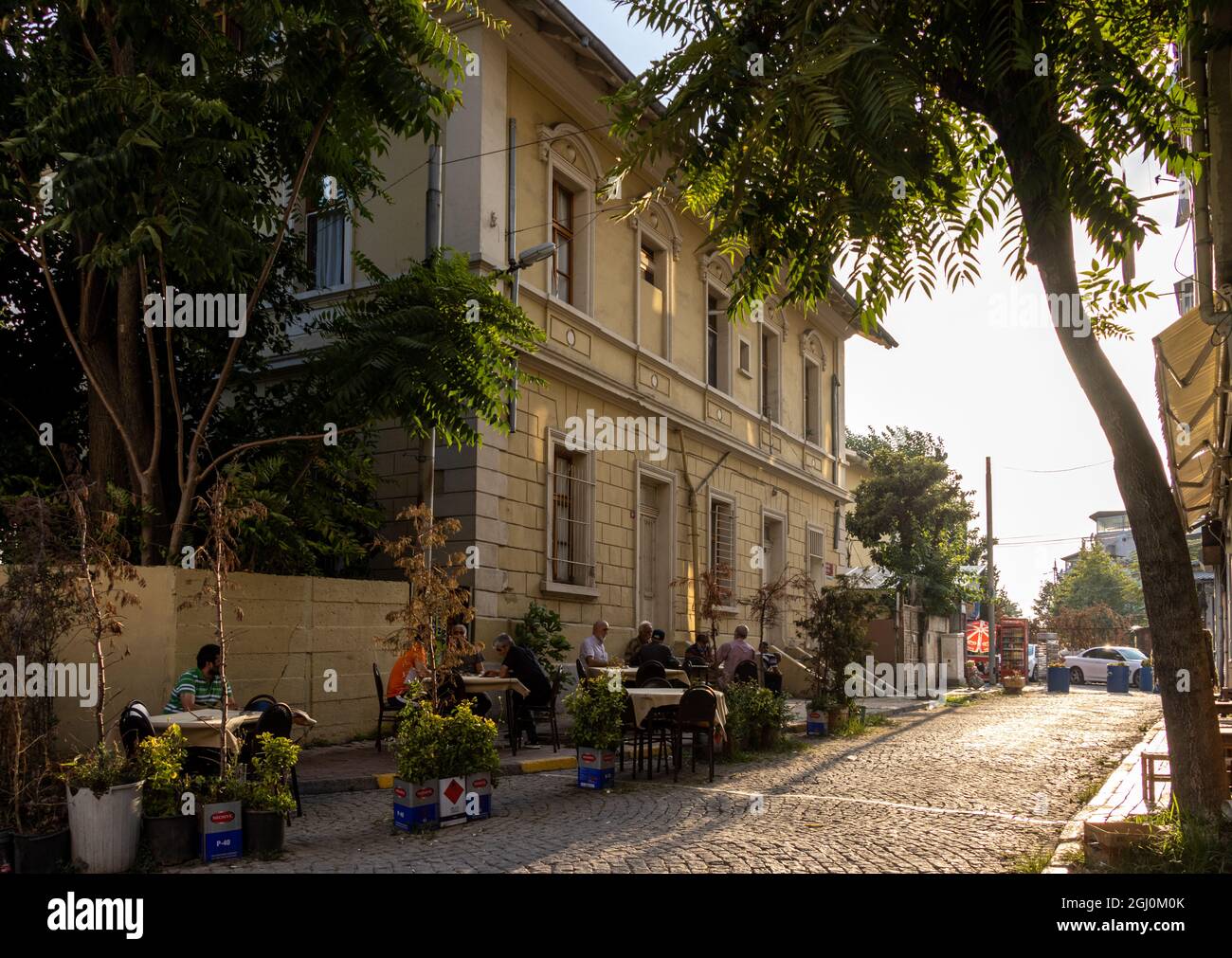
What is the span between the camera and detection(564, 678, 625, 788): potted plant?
34.1 ft

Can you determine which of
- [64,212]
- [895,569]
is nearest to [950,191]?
[64,212]

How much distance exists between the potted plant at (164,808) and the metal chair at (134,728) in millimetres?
278

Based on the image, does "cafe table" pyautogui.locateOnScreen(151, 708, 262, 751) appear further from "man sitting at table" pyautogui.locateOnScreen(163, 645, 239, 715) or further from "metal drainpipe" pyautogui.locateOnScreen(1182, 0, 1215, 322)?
"metal drainpipe" pyautogui.locateOnScreen(1182, 0, 1215, 322)

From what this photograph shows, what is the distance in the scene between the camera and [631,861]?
7.13m

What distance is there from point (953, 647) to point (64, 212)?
31.4 meters

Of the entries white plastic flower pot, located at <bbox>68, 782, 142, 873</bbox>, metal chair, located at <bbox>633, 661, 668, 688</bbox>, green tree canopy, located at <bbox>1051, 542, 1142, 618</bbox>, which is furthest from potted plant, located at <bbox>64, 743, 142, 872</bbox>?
green tree canopy, located at <bbox>1051, 542, 1142, 618</bbox>

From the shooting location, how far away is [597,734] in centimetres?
1038

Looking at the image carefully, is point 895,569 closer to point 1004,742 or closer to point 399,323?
point 1004,742

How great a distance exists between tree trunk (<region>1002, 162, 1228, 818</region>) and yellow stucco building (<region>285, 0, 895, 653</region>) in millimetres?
7142

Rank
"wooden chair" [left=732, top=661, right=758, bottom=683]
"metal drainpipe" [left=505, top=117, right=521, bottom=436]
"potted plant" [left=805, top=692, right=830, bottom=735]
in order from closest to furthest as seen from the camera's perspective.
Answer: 1. "wooden chair" [left=732, top=661, right=758, bottom=683]
2. "potted plant" [left=805, top=692, right=830, bottom=735]
3. "metal drainpipe" [left=505, top=117, right=521, bottom=436]

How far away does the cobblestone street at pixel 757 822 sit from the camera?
23.6ft

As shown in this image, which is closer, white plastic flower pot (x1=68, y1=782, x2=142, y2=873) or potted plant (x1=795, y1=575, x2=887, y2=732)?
white plastic flower pot (x1=68, y1=782, x2=142, y2=873)

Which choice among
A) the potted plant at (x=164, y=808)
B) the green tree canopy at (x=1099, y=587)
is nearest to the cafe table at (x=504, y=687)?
the potted plant at (x=164, y=808)

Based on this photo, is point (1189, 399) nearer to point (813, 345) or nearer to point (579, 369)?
point (579, 369)
